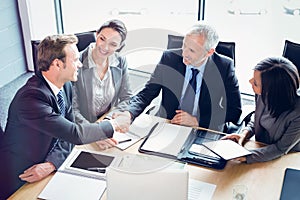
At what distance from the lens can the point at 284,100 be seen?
192 cm

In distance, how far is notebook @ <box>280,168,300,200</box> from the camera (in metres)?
1.62

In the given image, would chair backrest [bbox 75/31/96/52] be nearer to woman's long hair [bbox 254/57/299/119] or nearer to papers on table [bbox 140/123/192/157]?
papers on table [bbox 140/123/192/157]

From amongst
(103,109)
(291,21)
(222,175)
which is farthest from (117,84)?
(291,21)

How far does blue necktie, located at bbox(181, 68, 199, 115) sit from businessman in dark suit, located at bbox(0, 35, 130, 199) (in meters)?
0.50

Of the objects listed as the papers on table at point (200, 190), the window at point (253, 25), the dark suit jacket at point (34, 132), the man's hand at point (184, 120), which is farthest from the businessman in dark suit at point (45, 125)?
the window at point (253, 25)

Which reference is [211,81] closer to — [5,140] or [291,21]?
[5,140]

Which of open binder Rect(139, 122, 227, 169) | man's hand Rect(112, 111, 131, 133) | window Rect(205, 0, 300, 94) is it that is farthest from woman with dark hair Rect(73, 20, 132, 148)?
window Rect(205, 0, 300, 94)

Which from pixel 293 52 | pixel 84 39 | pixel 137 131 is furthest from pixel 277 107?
pixel 84 39

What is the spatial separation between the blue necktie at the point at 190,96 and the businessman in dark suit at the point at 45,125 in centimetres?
50

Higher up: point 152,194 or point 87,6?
point 87,6

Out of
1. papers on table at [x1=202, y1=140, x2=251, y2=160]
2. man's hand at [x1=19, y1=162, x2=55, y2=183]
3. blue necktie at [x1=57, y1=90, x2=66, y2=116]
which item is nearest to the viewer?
man's hand at [x1=19, y1=162, x2=55, y2=183]

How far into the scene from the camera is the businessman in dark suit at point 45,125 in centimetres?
188

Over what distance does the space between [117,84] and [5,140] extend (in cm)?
82

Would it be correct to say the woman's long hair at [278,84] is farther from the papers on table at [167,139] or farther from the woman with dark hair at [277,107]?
the papers on table at [167,139]
